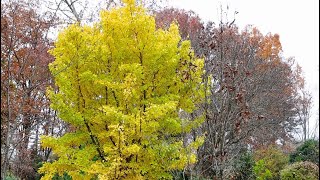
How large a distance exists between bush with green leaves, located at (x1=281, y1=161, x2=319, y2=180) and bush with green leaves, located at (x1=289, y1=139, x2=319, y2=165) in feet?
6.21

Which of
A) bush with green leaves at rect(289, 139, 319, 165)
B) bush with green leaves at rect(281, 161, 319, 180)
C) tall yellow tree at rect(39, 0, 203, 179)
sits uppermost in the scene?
tall yellow tree at rect(39, 0, 203, 179)

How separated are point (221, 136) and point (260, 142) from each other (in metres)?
15.7

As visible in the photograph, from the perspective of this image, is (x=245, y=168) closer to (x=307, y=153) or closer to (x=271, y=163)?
(x=271, y=163)

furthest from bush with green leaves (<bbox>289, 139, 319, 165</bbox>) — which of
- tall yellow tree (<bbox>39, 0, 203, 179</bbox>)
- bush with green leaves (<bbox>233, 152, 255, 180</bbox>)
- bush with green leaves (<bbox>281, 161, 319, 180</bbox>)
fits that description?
tall yellow tree (<bbox>39, 0, 203, 179</bbox>)

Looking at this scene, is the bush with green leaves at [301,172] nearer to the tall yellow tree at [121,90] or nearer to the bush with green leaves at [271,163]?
the bush with green leaves at [271,163]

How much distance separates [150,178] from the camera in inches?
338

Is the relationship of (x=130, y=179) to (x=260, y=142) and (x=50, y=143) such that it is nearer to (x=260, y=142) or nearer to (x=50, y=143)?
(x=50, y=143)

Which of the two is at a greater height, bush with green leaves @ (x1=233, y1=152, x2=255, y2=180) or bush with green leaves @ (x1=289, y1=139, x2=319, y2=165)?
bush with green leaves @ (x1=289, y1=139, x2=319, y2=165)

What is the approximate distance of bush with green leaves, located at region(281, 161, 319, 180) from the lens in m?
10.5

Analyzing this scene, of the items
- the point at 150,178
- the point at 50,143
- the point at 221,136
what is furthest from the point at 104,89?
the point at 221,136

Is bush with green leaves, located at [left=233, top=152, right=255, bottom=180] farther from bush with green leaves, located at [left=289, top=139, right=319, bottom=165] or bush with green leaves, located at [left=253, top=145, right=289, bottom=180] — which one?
bush with green leaves, located at [left=289, top=139, right=319, bottom=165]

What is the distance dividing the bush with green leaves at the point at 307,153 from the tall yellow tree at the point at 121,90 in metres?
5.92

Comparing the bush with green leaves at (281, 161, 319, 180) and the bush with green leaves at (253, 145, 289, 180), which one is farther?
the bush with green leaves at (253, 145, 289, 180)

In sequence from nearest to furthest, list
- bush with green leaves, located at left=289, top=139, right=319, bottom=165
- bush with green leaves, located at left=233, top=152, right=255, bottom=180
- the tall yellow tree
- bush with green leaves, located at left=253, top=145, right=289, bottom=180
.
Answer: the tall yellow tree → bush with green leaves, located at left=253, top=145, right=289, bottom=180 → bush with green leaves, located at left=233, top=152, right=255, bottom=180 → bush with green leaves, located at left=289, top=139, right=319, bottom=165
